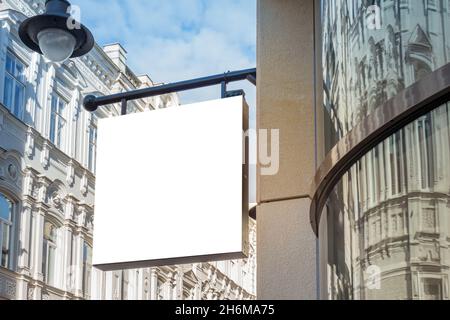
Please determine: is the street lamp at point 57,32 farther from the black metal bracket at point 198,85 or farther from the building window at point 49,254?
the building window at point 49,254

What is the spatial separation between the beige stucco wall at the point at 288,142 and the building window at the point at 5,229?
43.0 feet

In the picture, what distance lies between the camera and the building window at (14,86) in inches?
769

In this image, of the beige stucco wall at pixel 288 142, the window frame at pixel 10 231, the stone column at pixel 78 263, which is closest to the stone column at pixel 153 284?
the stone column at pixel 78 263

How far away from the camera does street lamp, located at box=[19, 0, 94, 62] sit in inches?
297

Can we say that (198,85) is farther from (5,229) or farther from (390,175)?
(5,229)

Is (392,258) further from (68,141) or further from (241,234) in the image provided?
(68,141)

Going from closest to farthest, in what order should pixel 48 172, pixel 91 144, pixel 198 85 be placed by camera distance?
pixel 198 85
pixel 48 172
pixel 91 144

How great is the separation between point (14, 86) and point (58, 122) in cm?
237

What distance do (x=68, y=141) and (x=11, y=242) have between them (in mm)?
4217

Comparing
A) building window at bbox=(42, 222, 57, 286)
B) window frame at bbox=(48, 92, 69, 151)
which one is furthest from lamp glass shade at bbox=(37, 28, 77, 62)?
window frame at bbox=(48, 92, 69, 151)

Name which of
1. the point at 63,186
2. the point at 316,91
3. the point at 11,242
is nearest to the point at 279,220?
the point at 316,91

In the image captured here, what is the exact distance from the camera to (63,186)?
2150 cm

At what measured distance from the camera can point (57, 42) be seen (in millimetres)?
7633

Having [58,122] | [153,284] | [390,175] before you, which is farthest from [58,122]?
[390,175]
